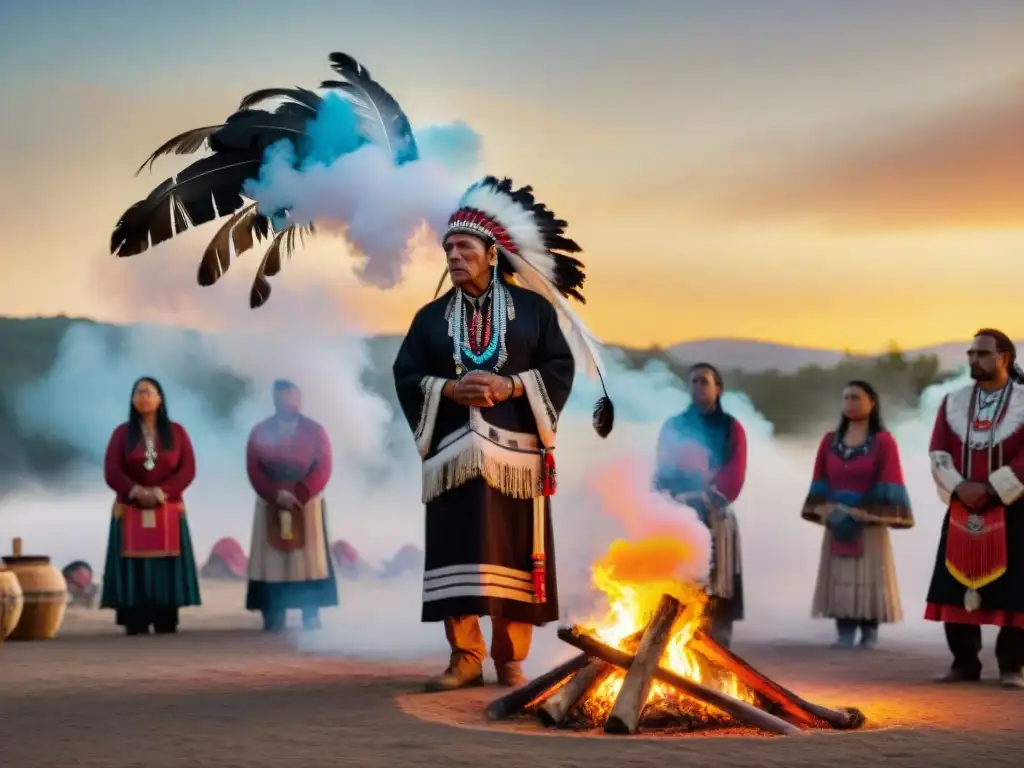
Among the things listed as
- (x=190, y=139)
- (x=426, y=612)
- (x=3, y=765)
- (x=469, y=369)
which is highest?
(x=190, y=139)

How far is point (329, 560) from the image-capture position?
11.1 metres

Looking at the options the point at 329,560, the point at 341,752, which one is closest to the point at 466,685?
the point at 341,752

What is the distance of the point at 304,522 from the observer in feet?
35.8

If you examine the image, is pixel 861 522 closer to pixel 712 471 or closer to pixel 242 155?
pixel 712 471

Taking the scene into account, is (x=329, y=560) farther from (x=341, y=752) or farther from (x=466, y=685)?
(x=341, y=752)

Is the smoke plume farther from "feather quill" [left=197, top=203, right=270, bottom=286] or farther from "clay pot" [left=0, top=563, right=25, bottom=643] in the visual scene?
"clay pot" [left=0, top=563, right=25, bottom=643]

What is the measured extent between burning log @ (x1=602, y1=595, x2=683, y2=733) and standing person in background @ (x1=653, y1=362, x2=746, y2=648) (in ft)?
10.8

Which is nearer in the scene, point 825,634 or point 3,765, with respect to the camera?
point 3,765

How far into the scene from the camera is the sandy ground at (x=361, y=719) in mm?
5254

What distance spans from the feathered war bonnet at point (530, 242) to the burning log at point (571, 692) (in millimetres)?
1493

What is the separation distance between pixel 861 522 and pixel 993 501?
2.54 m

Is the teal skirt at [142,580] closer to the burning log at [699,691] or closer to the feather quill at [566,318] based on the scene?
the feather quill at [566,318]

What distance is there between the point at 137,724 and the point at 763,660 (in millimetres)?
4049

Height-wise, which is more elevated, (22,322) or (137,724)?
(22,322)
